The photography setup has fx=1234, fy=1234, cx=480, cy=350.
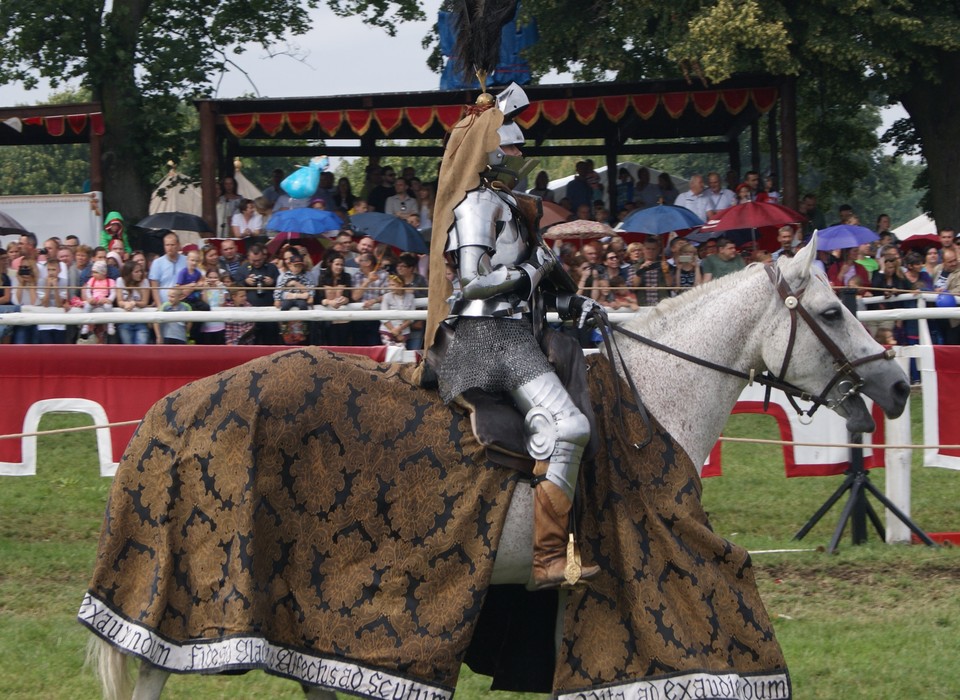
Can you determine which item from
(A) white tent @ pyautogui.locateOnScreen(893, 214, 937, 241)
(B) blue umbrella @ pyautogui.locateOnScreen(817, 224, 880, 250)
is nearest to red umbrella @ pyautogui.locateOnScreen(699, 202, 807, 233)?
(B) blue umbrella @ pyautogui.locateOnScreen(817, 224, 880, 250)

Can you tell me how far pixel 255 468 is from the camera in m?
4.63

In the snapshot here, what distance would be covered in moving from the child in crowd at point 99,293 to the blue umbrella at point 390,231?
2.45 meters

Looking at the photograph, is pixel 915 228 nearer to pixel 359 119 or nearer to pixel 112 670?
pixel 359 119

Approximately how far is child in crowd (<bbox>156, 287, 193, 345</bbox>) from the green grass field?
47.1 inches

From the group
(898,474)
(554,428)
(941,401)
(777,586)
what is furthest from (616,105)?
(554,428)

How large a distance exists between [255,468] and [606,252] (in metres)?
7.24

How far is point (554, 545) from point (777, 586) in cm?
299

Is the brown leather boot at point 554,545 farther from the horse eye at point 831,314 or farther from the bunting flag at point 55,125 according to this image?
the bunting flag at point 55,125

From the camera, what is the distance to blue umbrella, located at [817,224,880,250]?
12.9 meters

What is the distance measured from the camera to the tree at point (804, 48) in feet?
47.1

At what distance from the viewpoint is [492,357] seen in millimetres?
4680

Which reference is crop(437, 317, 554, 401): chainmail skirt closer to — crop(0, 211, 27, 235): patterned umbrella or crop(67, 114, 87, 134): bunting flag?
crop(0, 211, 27, 235): patterned umbrella

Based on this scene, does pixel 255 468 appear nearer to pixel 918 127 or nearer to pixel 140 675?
pixel 140 675

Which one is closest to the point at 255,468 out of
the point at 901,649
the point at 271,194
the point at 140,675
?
the point at 140,675
